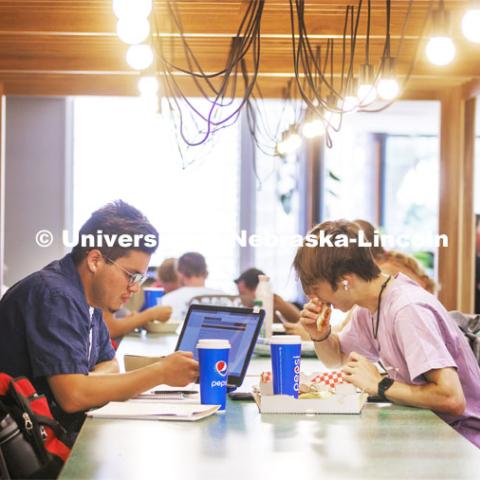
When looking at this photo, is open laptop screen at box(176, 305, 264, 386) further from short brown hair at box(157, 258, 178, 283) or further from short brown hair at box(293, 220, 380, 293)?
short brown hair at box(157, 258, 178, 283)

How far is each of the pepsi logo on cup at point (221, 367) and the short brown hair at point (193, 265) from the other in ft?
13.1

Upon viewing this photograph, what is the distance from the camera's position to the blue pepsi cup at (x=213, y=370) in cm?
258

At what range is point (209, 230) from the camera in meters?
10.2

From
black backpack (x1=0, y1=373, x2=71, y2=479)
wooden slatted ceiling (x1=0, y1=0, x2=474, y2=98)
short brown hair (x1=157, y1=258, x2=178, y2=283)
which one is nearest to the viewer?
black backpack (x1=0, y1=373, x2=71, y2=479)

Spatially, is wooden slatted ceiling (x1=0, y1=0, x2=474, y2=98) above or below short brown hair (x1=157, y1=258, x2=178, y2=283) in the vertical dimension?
above

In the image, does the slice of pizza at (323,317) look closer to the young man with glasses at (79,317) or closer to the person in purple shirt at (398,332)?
the person in purple shirt at (398,332)

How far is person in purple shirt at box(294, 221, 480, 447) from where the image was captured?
2756mm

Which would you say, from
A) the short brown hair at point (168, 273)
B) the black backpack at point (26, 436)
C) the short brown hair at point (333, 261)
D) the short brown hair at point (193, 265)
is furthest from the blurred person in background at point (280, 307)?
the black backpack at point (26, 436)

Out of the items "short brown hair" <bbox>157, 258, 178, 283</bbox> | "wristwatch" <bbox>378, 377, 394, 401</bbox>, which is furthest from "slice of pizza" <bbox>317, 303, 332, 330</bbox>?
"short brown hair" <bbox>157, 258, 178, 283</bbox>

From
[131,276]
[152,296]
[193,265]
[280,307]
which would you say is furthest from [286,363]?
[193,265]

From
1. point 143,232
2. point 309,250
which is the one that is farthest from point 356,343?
point 143,232

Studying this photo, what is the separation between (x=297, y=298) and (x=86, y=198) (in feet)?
8.38

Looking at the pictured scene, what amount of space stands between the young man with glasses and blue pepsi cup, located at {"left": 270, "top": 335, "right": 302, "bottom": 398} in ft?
0.78

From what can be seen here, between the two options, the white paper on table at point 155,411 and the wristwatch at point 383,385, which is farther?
the wristwatch at point 383,385
